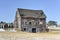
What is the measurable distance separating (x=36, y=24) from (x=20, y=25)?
6.58 m

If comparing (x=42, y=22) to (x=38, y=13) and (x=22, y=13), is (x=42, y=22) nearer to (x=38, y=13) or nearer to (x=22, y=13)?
(x=38, y=13)

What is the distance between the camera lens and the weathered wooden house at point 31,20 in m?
72.4

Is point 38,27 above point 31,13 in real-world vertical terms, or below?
below

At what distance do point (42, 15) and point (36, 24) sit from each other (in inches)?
193

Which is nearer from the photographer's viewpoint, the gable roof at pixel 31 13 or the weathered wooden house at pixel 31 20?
the weathered wooden house at pixel 31 20

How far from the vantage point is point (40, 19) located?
74.7 meters

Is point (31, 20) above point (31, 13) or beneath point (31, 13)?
beneath

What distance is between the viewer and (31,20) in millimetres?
73438

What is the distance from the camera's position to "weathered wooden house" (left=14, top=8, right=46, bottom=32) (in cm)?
7238

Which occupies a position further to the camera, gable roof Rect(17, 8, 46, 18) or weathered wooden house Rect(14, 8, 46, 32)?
gable roof Rect(17, 8, 46, 18)

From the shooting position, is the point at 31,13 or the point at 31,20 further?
the point at 31,13

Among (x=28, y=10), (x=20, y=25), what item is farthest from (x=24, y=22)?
(x=28, y=10)

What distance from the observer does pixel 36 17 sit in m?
74.0

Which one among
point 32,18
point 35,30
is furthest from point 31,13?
point 35,30
